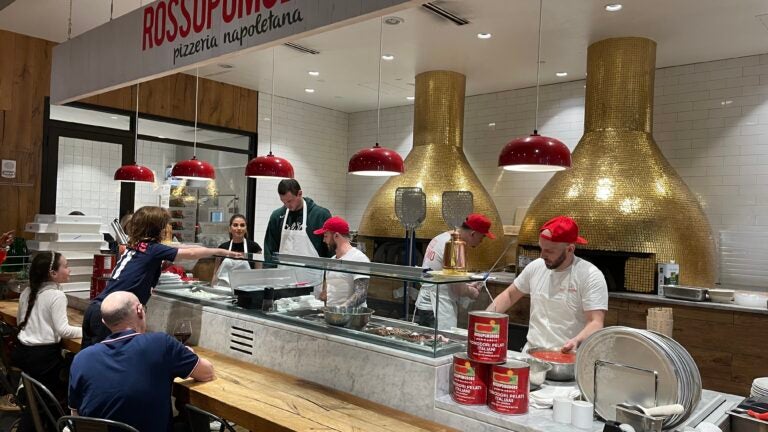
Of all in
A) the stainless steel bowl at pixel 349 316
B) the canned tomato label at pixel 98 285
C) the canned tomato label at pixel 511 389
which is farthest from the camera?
the canned tomato label at pixel 98 285

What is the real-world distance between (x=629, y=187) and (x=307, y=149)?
511 centimetres

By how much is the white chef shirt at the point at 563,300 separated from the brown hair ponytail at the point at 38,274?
295 centimetres

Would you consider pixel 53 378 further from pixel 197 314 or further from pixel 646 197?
pixel 646 197

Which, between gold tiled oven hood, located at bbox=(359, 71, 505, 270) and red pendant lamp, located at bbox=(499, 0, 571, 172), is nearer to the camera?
red pendant lamp, located at bbox=(499, 0, 571, 172)

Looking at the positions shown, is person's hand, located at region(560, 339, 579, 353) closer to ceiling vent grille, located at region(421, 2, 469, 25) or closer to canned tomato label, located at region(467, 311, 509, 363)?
canned tomato label, located at region(467, 311, 509, 363)

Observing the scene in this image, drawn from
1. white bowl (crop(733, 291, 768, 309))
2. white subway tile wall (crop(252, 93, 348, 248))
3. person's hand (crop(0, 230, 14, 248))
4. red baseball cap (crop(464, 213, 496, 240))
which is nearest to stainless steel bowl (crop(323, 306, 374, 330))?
red baseball cap (crop(464, 213, 496, 240))

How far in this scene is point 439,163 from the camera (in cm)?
670

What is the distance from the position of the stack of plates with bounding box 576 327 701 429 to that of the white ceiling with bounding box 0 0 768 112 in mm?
3362

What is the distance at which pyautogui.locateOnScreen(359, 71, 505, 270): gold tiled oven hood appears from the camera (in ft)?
21.8

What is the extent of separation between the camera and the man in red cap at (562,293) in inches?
115

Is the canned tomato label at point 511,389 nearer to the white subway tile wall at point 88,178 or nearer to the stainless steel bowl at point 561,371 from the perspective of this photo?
the stainless steel bowl at point 561,371

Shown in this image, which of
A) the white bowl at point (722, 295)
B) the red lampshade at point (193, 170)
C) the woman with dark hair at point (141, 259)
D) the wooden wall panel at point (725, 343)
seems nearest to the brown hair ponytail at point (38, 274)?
the woman with dark hair at point (141, 259)

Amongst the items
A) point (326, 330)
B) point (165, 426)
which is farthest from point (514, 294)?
point (165, 426)

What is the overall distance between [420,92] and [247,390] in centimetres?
506
